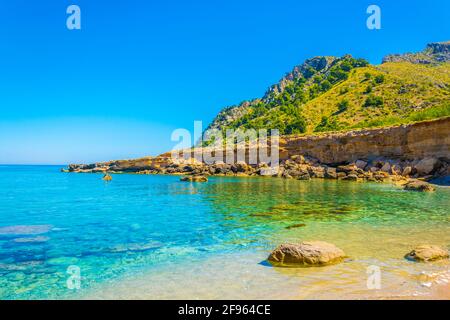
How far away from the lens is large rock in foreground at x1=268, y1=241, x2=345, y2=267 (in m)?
8.09

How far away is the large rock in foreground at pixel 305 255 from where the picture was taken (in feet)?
26.6

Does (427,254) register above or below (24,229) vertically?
above

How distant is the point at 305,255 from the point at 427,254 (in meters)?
3.04

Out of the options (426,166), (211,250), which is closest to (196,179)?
(426,166)

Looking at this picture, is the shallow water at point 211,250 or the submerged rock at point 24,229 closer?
the shallow water at point 211,250

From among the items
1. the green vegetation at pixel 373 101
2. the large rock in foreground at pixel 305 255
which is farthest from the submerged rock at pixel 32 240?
the green vegetation at pixel 373 101

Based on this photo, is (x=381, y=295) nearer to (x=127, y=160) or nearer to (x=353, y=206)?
(x=353, y=206)

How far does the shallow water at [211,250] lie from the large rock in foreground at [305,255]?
0.26m

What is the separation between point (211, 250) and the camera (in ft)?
32.8

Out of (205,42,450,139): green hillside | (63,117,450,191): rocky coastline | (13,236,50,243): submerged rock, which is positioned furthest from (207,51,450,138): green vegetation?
(13,236,50,243): submerged rock

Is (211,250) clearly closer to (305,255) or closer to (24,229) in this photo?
(305,255)

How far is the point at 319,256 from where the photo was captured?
319 inches

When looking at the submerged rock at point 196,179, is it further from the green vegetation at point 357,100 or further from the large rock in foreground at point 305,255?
the large rock in foreground at point 305,255
